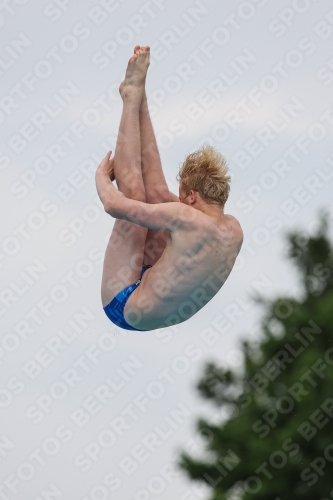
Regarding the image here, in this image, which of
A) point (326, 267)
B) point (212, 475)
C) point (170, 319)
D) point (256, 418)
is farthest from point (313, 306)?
point (170, 319)

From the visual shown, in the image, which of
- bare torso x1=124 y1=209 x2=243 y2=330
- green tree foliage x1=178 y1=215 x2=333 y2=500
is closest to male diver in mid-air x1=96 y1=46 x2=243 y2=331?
bare torso x1=124 y1=209 x2=243 y2=330

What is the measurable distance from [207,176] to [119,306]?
1.21 metres

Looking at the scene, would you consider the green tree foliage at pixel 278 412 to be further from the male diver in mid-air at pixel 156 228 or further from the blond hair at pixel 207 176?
the blond hair at pixel 207 176

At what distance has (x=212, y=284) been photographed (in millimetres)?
6996

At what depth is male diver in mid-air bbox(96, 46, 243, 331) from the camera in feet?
21.9

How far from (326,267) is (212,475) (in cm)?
717

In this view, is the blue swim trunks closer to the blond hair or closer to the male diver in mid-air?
the male diver in mid-air

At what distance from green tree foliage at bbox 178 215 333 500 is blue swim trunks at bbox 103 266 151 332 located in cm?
1631

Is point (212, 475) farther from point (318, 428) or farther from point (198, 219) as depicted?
point (198, 219)

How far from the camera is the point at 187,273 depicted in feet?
22.3

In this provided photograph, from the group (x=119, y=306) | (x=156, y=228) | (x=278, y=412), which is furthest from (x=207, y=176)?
(x=278, y=412)

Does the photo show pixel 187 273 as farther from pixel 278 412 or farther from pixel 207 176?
pixel 278 412

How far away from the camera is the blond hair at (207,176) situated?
6.82 meters

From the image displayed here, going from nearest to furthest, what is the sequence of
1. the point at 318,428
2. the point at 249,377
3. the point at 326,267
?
the point at 318,428, the point at 249,377, the point at 326,267
